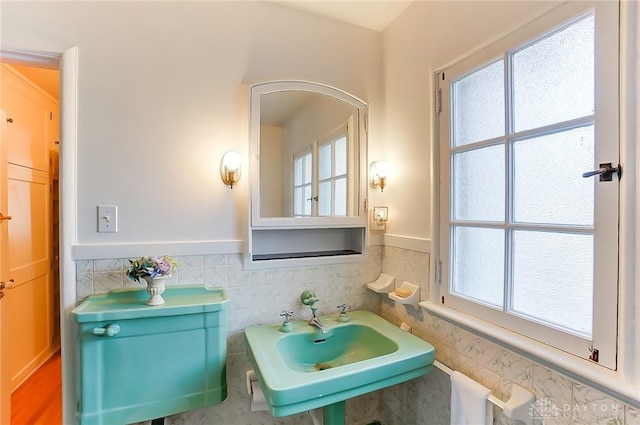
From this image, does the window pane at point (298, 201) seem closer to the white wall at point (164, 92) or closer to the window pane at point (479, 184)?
the white wall at point (164, 92)

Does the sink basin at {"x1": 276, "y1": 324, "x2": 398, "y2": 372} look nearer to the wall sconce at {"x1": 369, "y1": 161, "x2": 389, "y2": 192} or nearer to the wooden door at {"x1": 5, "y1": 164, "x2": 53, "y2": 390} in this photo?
the wall sconce at {"x1": 369, "y1": 161, "x2": 389, "y2": 192}

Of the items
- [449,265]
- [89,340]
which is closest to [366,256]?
[449,265]

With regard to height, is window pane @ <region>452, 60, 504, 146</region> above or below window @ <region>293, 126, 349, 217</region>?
above

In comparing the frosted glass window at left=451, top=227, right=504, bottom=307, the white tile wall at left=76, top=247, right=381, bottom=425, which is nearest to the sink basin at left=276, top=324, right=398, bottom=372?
the white tile wall at left=76, top=247, right=381, bottom=425

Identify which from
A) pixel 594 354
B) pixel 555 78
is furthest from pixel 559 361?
pixel 555 78

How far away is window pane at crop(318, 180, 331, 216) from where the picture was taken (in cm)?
162

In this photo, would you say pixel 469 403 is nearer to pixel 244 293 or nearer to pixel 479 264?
→ pixel 479 264

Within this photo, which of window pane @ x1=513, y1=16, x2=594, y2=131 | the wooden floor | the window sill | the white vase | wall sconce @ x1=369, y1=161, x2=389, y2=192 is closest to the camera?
the window sill

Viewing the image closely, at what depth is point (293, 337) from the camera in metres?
1.40

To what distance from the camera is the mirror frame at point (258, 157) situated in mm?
1467

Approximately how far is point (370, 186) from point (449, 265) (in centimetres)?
62

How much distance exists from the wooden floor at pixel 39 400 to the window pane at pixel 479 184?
8.98ft

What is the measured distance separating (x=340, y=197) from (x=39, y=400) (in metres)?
2.54

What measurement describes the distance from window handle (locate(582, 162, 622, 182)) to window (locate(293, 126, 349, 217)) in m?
1.05
